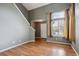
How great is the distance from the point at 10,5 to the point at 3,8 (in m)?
0.51

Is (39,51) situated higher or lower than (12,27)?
lower

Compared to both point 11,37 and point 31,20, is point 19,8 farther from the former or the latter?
point 11,37

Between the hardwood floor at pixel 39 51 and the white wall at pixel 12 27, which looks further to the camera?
the white wall at pixel 12 27

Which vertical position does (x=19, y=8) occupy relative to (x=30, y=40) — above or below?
above

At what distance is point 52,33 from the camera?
5.62 meters

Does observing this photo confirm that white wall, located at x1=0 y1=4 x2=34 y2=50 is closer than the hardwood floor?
No

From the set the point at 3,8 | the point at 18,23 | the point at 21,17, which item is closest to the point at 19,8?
the point at 21,17

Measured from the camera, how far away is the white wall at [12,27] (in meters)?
3.66

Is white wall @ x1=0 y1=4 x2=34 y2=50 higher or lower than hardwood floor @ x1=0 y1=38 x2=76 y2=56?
higher

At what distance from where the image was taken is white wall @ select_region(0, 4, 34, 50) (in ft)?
12.0

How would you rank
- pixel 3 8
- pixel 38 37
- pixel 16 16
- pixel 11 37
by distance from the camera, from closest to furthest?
pixel 3 8
pixel 11 37
pixel 16 16
pixel 38 37

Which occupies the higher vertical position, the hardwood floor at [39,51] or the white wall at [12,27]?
the white wall at [12,27]

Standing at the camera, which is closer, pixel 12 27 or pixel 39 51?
pixel 39 51

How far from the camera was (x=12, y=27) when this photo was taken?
13.6 ft
